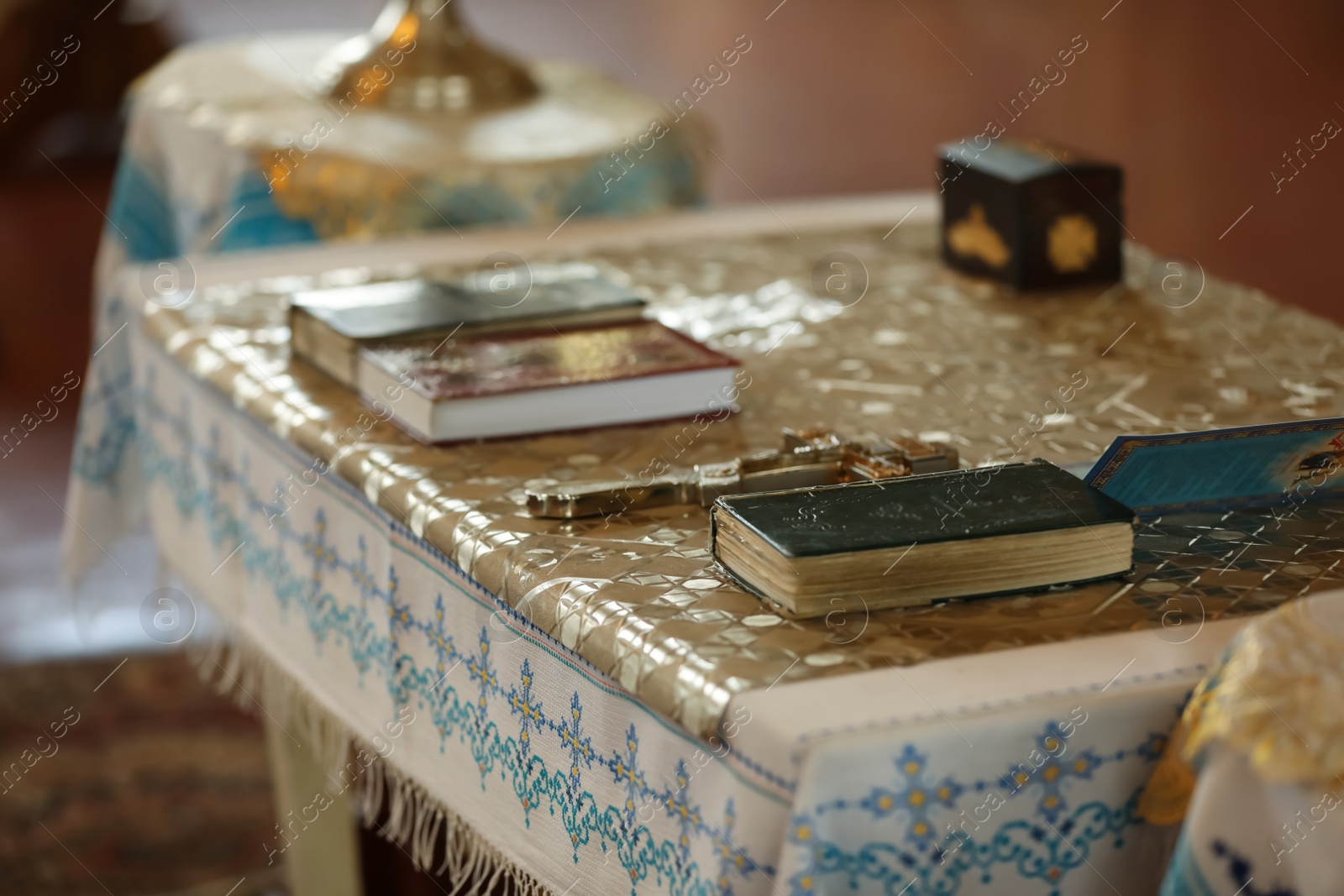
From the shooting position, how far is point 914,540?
80 centimetres

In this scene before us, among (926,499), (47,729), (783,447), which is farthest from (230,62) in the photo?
(926,499)

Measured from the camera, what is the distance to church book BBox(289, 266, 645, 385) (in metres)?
1.21

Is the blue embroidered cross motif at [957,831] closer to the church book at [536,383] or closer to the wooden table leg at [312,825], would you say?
the church book at [536,383]

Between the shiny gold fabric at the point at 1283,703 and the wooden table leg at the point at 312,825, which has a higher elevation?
the shiny gold fabric at the point at 1283,703

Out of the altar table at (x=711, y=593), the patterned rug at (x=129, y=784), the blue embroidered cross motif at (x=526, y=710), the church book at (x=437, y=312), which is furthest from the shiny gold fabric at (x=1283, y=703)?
the patterned rug at (x=129, y=784)

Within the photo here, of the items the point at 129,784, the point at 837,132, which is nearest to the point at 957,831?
the point at 129,784

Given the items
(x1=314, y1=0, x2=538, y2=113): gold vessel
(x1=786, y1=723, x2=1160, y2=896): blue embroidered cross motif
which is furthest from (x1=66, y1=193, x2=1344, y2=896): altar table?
(x1=314, y1=0, x2=538, y2=113): gold vessel

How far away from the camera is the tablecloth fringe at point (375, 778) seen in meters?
1.00

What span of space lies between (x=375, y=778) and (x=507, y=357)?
1.09ft

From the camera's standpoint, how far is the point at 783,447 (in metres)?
1.03

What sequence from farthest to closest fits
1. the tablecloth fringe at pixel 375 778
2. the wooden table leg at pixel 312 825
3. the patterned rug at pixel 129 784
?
the patterned rug at pixel 129 784 → the wooden table leg at pixel 312 825 → the tablecloth fringe at pixel 375 778

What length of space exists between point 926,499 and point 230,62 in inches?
81.8

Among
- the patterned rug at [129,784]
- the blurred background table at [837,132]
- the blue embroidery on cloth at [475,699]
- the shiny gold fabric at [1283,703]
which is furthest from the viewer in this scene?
the patterned rug at [129,784]

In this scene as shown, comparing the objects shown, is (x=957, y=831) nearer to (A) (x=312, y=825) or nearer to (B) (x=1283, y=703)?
(B) (x=1283, y=703)
